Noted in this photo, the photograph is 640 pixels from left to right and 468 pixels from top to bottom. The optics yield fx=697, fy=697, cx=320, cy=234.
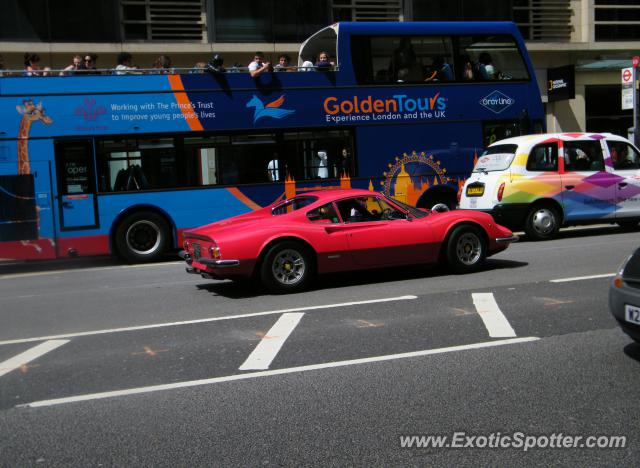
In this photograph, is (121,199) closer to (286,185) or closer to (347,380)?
(286,185)

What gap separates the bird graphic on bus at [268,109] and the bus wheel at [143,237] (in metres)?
2.71

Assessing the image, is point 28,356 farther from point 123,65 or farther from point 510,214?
point 510,214

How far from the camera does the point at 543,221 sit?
1320 cm

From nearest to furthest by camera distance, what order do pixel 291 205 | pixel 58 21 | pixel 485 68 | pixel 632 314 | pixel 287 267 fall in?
pixel 632 314 < pixel 287 267 < pixel 291 205 < pixel 485 68 < pixel 58 21

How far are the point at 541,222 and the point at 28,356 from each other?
9.87 meters

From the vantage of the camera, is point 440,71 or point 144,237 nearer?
point 144,237

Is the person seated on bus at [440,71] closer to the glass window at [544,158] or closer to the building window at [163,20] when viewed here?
the glass window at [544,158]

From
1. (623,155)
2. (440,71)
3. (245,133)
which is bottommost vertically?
(623,155)

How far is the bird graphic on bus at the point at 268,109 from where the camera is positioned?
43.8 ft

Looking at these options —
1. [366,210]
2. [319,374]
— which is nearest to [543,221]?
[366,210]

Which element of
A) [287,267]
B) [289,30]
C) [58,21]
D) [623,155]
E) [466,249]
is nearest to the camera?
[287,267]

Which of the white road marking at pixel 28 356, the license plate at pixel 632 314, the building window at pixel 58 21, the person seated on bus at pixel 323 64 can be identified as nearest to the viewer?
the license plate at pixel 632 314

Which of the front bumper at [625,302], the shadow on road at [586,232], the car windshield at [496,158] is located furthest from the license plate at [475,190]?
the front bumper at [625,302]

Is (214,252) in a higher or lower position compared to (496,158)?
lower
